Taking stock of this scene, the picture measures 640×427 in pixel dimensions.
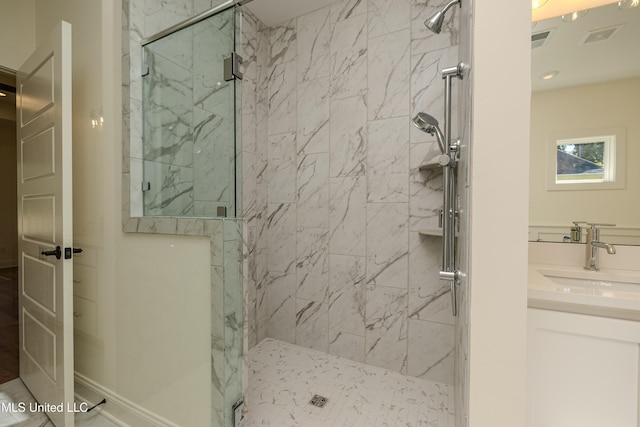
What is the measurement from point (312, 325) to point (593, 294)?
6.13 feet

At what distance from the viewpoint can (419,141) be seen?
1.96m

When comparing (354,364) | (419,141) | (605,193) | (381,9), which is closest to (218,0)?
(381,9)

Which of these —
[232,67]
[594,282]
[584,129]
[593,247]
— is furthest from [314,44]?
[594,282]

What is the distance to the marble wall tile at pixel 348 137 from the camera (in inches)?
85.3

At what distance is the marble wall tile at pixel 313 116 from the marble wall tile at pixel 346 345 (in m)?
1.53

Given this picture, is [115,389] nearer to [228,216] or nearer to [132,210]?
[132,210]

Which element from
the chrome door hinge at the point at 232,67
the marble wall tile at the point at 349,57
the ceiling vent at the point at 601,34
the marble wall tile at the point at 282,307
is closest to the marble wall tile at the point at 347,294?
the marble wall tile at the point at 282,307

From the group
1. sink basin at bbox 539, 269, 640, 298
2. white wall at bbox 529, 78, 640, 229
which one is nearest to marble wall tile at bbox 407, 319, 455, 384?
sink basin at bbox 539, 269, 640, 298

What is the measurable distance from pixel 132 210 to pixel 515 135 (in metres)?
1.70

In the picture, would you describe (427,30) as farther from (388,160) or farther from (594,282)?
(594,282)

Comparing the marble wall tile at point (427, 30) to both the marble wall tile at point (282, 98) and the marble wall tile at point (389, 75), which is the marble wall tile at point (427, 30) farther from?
the marble wall tile at point (282, 98)

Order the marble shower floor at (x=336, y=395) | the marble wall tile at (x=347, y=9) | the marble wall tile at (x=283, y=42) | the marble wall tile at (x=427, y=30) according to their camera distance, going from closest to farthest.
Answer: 1. the marble shower floor at (x=336, y=395)
2. the marble wall tile at (x=427, y=30)
3. the marble wall tile at (x=347, y=9)
4. the marble wall tile at (x=283, y=42)

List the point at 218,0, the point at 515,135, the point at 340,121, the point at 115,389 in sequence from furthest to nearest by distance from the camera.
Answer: the point at 340,121 → the point at 115,389 → the point at 218,0 → the point at 515,135

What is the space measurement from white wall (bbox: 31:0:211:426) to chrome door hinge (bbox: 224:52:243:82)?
2.12 feet
